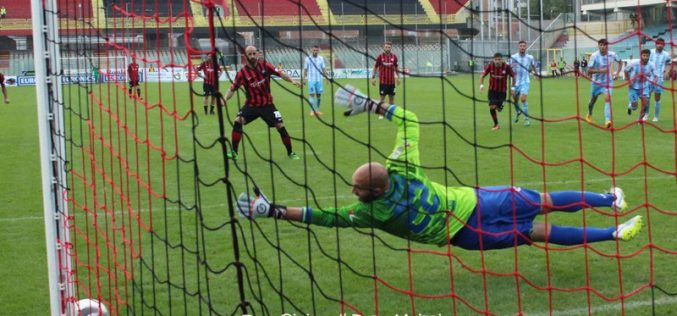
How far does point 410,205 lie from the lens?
5.11 m

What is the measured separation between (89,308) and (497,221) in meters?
2.55

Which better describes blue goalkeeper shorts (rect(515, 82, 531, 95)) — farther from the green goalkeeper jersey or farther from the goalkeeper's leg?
the goalkeeper's leg

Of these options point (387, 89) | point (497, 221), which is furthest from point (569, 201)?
point (387, 89)

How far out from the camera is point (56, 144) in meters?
5.16

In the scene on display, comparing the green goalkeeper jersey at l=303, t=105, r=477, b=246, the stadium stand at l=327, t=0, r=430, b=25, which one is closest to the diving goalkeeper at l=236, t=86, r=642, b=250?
the green goalkeeper jersey at l=303, t=105, r=477, b=246

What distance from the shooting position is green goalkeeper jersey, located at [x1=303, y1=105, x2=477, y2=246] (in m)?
5.11

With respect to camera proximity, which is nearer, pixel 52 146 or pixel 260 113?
pixel 52 146

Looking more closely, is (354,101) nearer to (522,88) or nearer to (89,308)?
(89,308)

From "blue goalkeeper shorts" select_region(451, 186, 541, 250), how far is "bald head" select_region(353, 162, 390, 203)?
0.65m

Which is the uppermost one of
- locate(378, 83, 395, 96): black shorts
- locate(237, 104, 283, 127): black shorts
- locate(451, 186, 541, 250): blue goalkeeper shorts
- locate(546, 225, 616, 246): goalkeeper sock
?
locate(378, 83, 395, 96): black shorts

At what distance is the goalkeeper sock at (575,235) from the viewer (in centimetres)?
566

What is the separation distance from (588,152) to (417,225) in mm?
7784

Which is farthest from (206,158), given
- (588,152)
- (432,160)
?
(588,152)

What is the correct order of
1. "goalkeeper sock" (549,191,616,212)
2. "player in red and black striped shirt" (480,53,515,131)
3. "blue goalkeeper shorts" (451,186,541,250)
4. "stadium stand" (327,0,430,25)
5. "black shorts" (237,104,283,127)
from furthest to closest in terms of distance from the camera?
1. "stadium stand" (327,0,430,25)
2. "player in red and black striped shirt" (480,53,515,131)
3. "black shorts" (237,104,283,127)
4. "goalkeeper sock" (549,191,616,212)
5. "blue goalkeeper shorts" (451,186,541,250)
